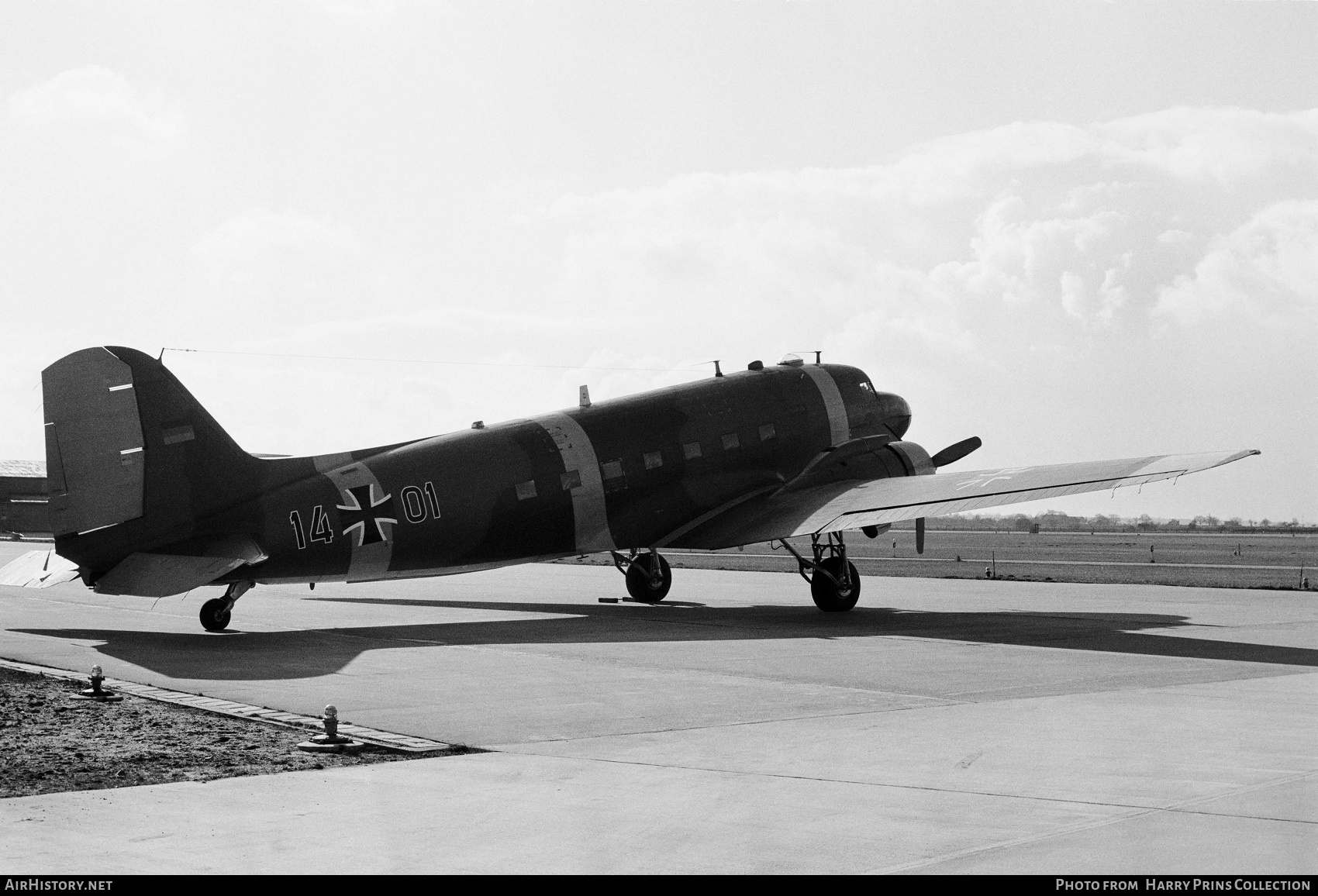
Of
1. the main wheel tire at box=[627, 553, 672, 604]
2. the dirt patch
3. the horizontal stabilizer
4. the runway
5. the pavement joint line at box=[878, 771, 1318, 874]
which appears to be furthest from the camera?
the main wheel tire at box=[627, 553, 672, 604]

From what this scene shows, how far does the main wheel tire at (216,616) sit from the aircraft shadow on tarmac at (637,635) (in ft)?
0.78

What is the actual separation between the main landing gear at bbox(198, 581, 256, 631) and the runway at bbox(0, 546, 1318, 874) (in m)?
0.34

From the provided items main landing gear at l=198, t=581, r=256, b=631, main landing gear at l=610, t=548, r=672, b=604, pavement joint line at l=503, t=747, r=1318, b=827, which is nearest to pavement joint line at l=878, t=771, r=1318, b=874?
pavement joint line at l=503, t=747, r=1318, b=827

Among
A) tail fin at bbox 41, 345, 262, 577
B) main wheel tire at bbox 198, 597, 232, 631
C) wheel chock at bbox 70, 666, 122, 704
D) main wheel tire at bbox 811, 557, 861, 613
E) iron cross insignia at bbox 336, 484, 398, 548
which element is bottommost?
main wheel tire at bbox 811, 557, 861, 613

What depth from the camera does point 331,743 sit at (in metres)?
12.6

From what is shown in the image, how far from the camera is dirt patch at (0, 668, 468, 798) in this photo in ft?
36.9

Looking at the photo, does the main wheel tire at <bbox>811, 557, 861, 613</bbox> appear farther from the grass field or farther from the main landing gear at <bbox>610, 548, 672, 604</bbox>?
the grass field

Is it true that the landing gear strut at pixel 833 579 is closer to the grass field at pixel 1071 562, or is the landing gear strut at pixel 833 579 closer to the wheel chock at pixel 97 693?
the wheel chock at pixel 97 693

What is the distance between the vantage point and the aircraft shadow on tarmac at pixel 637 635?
812 inches

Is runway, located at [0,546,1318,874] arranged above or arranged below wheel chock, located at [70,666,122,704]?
below

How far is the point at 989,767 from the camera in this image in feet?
37.6
